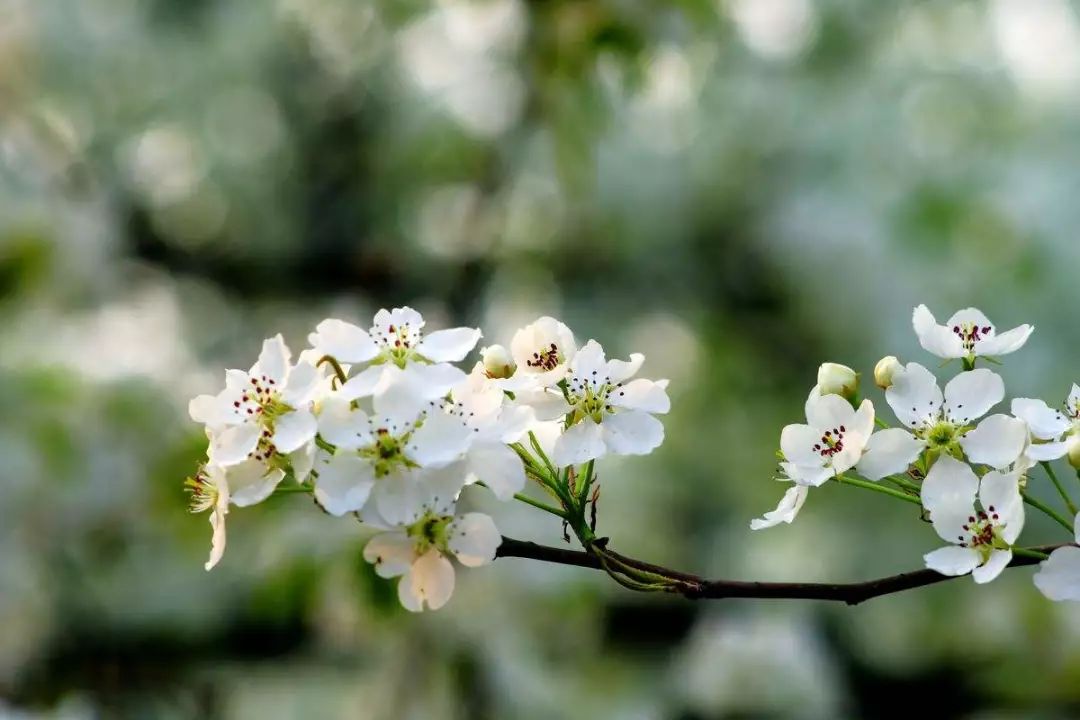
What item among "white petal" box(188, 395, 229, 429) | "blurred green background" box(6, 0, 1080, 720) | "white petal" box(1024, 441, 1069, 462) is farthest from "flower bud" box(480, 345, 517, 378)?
"blurred green background" box(6, 0, 1080, 720)

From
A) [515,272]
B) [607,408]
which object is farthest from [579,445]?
[515,272]

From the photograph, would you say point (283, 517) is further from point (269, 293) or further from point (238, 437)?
point (238, 437)

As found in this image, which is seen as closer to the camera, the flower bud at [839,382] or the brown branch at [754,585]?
the brown branch at [754,585]

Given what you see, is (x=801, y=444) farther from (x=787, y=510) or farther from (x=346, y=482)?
(x=346, y=482)

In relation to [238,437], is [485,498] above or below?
above

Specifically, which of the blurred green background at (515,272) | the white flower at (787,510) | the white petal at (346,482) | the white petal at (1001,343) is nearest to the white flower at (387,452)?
the white petal at (346,482)

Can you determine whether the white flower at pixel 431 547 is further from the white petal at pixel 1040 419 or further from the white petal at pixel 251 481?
the white petal at pixel 1040 419

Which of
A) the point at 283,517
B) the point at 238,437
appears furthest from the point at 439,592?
the point at 283,517
